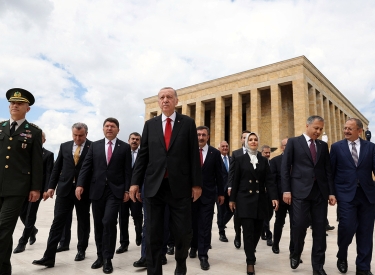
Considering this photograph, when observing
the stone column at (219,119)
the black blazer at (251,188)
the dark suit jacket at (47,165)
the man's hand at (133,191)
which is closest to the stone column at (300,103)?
the stone column at (219,119)

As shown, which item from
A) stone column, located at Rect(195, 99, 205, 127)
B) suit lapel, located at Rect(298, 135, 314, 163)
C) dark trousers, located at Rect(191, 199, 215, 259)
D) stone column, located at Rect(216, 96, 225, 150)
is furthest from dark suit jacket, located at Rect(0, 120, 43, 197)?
stone column, located at Rect(195, 99, 205, 127)

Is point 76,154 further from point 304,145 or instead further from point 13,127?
point 304,145

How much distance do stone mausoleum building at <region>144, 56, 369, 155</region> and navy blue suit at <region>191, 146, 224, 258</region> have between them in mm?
19469

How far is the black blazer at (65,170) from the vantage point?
4973 millimetres

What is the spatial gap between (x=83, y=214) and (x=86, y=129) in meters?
1.53

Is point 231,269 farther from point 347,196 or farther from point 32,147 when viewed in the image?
point 32,147

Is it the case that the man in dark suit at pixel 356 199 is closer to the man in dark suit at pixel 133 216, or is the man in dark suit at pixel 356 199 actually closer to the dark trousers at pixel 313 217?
the dark trousers at pixel 313 217

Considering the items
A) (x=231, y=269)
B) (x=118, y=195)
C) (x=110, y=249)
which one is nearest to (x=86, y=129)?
(x=118, y=195)

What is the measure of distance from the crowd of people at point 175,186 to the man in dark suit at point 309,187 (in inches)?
0.6

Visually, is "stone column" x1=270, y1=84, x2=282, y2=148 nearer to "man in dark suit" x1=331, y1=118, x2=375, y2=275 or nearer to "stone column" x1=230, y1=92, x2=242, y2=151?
"stone column" x1=230, y1=92, x2=242, y2=151

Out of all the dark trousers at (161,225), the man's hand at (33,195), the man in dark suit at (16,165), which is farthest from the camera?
the man's hand at (33,195)

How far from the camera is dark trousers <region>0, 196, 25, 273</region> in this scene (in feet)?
11.0

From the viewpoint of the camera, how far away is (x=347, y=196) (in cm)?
441

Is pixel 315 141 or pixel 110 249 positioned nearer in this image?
pixel 110 249
